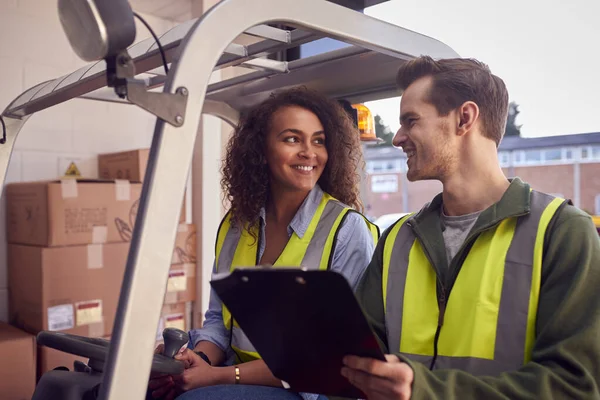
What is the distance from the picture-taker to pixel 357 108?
2.20 metres

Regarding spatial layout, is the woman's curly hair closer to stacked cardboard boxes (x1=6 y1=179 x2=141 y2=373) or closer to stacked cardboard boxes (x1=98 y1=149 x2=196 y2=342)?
stacked cardboard boxes (x1=6 y1=179 x2=141 y2=373)

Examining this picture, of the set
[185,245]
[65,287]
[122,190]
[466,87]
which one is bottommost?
[65,287]

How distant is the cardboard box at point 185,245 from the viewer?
10.6ft

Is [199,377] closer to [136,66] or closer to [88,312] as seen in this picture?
[136,66]

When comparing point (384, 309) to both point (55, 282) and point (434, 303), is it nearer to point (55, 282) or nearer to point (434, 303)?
point (434, 303)

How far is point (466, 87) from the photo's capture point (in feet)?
4.62

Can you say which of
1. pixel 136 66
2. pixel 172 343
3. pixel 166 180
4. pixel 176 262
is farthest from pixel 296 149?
pixel 176 262

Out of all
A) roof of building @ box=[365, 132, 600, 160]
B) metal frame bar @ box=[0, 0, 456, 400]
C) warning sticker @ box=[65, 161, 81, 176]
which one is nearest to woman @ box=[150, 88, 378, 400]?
roof of building @ box=[365, 132, 600, 160]

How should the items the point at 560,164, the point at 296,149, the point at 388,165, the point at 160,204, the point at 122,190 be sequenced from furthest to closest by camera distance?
1. the point at 388,165
2. the point at 122,190
3. the point at 560,164
4. the point at 296,149
5. the point at 160,204

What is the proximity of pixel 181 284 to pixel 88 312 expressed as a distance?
0.61m

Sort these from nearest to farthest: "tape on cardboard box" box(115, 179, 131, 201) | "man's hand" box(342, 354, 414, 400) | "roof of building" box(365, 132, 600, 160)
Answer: "man's hand" box(342, 354, 414, 400)
"roof of building" box(365, 132, 600, 160)
"tape on cardboard box" box(115, 179, 131, 201)

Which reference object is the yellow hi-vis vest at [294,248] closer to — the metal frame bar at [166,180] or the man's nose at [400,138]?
the man's nose at [400,138]

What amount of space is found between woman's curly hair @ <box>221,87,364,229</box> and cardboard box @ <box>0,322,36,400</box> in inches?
49.2

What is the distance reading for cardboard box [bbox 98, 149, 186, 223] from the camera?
3.05 metres
